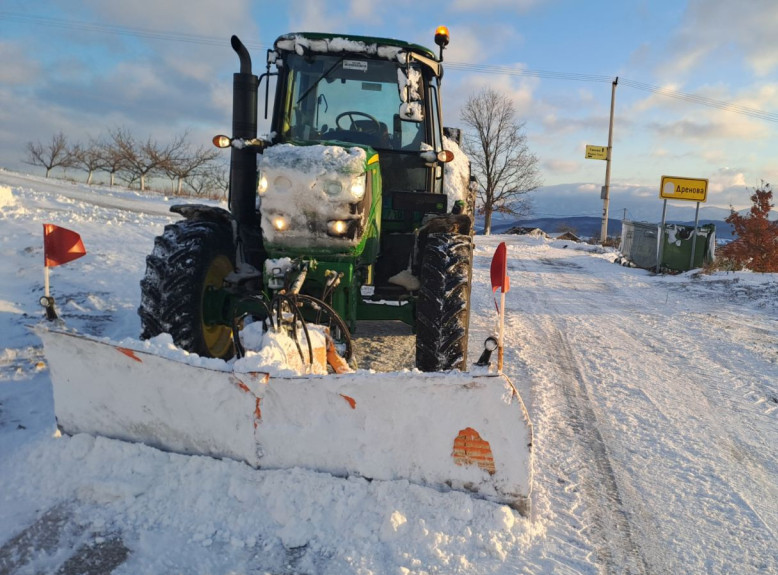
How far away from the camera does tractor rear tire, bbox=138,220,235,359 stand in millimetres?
4020

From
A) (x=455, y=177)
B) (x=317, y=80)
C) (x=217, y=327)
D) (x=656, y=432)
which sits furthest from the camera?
(x=455, y=177)

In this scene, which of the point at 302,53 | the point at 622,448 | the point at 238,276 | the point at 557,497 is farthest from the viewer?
the point at 302,53

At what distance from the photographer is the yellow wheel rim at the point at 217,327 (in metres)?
4.41

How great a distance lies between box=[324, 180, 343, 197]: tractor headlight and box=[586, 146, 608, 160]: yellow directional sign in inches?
929

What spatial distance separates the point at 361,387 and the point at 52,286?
19.4 feet

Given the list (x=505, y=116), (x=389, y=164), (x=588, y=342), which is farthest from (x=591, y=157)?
(x=389, y=164)

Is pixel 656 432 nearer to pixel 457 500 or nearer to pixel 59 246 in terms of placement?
pixel 457 500

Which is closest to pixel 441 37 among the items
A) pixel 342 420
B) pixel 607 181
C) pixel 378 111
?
pixel 378 111

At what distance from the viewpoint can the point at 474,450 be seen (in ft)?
8.87

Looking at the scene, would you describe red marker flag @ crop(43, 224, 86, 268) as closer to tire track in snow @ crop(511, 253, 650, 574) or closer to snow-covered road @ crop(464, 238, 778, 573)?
snow-covered road @ crop(464, 238, 778, 573)

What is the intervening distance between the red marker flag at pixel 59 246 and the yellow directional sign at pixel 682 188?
1462cm

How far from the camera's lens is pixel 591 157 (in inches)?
979

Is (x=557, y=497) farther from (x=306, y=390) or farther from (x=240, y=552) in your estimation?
(x=240, y=552)

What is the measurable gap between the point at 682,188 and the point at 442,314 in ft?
44.0
